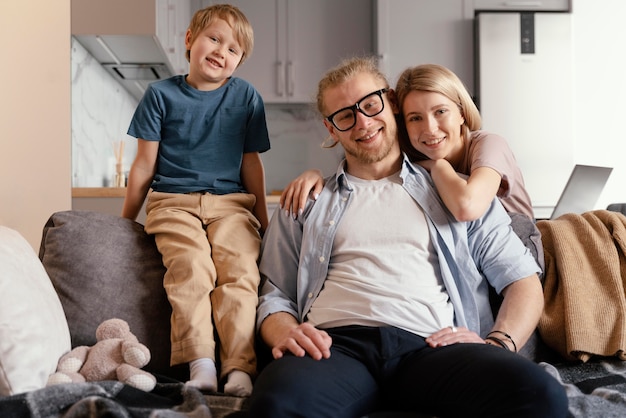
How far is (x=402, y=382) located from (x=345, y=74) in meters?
0.79

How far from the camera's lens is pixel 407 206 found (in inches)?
64.4

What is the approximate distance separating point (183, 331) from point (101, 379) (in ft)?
0.74

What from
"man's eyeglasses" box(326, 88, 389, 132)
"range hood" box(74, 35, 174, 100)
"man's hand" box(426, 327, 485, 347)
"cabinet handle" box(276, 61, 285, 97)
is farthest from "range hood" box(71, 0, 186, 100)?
"man's hand" box(426, 327, 485, 347)

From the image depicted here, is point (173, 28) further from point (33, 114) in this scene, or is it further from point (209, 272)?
point (209, 272)

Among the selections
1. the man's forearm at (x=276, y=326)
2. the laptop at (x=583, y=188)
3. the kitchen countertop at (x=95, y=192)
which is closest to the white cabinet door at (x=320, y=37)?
the kitchen countertop at (x=95, y=192)

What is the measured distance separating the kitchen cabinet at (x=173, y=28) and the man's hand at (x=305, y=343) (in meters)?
2.40

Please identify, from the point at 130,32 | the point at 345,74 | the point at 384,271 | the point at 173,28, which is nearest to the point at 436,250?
the point at 384,271

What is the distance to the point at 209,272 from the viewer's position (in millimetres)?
1734

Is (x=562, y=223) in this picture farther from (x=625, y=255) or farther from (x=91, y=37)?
(x=91, y=37)

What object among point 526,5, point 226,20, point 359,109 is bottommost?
point 359,109

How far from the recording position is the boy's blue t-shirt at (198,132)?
2.00 metres

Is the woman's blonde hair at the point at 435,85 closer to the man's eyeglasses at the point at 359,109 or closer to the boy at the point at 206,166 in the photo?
the man's eyeglasses at the point at 359,109

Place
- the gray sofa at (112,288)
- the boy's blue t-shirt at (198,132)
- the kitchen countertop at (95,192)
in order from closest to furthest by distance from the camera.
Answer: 1. the gray sofa at (112,288)
2. the boy's blue t-shirt at (198,132)
3. the kitchen countertop at (95,192)

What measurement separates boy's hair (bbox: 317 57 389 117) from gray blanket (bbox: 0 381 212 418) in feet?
2.65
